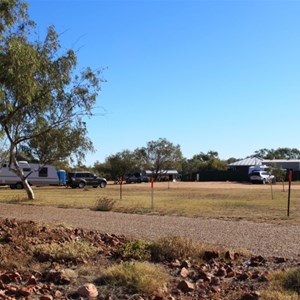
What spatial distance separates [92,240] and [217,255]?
2.90 m

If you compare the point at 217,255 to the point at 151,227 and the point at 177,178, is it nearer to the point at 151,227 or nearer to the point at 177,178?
the point at 151,227

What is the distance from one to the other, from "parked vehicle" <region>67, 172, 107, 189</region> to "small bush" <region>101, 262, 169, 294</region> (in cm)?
4732

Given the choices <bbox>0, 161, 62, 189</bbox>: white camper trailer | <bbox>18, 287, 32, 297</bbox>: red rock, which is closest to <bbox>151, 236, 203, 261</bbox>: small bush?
<bbox>18, 287, 32, 297</bbox>: red rock

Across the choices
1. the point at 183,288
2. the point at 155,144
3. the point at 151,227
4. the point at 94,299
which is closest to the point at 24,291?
the point at 94,299

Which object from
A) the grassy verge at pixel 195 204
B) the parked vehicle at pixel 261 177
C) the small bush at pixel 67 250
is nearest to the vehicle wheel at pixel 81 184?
the grassy verge at pixel 195 204

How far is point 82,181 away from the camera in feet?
180

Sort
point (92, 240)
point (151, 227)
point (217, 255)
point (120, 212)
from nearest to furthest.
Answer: point (217, 255), point (92, 240), point (151, 227), point (120, 212)

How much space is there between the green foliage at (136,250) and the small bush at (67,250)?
23.0 inches

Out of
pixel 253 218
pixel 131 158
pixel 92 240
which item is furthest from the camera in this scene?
pixel 131 158

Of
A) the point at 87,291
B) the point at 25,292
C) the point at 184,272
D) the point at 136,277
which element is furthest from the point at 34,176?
the point at 87,291

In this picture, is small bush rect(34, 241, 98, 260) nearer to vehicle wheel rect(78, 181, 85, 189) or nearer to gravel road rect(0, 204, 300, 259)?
gravel road rect(0, 204, 300, 259)

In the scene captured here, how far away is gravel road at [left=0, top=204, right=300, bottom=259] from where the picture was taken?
10961 millimetres

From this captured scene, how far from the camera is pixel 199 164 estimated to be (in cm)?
13175

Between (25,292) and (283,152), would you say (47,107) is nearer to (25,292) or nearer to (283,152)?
(25,292)
